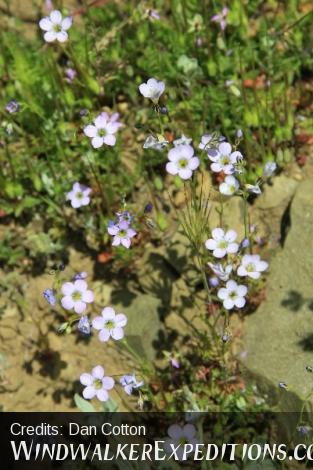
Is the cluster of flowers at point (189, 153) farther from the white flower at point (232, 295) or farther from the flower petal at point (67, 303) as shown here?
the flower petal at point (67, 303)

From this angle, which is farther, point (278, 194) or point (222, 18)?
point (222, 18)

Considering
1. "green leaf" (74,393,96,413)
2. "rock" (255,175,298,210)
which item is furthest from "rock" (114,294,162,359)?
"rock" (255,175,298,210)

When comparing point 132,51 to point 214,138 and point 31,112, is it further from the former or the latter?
point 214,138

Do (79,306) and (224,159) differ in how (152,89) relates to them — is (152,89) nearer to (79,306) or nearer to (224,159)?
(224,159)

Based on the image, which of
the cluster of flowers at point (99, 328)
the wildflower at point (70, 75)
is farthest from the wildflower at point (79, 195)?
the wildflower at point (70, 75)

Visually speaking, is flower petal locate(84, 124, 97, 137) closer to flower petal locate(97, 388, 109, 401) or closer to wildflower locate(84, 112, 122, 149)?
wildflower locate(84, 112, 122, 149)

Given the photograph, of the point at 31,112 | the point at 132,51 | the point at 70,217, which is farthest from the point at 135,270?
the point at 132,51

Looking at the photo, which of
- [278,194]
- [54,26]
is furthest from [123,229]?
[54,26]
